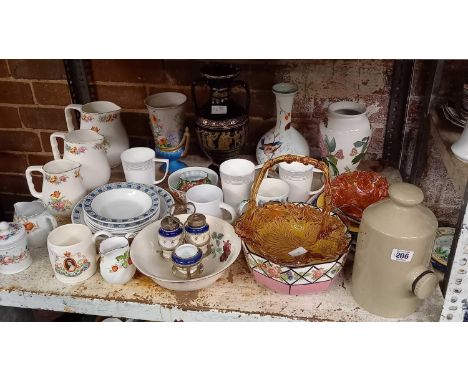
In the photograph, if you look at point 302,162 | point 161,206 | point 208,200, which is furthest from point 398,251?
point 161,206

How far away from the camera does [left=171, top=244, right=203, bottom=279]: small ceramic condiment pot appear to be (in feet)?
3.39

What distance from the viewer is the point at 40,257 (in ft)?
3.79

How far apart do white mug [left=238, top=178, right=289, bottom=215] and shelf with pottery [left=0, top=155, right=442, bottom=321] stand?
16 centimetres

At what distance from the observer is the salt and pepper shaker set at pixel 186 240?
1.05m

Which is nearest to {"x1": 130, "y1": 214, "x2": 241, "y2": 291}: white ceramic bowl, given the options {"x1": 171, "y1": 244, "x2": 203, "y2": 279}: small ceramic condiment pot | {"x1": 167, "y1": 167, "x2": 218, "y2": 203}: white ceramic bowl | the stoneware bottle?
{"x1": 171, "y1": 244, "x2": 203, "y2": 279}: small ceramic condiment pot

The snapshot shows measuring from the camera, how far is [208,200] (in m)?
1.22

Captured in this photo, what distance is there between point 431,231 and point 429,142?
54 centimetres

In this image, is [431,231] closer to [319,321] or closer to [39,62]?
[319,321]

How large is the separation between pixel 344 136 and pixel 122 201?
1.85 ft

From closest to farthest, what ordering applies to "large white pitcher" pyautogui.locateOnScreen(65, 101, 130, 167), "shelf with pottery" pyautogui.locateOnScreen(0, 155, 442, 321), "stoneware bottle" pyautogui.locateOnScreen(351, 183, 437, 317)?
"stoneware bottle" pyautogui.locateOnScreen(351, 183, 437, 317) → "shelf with pottery" pyautogui.locateOnScreen(0, 155, 442, 321) → "large white pitcher" pyautogui.locateOnScreen(65, 101, 130, 167)

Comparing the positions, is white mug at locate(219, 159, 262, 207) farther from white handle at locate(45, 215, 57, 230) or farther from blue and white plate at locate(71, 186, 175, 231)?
white handle at locate(45, 215, 57, 230)

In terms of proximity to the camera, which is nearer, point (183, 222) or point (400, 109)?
point (183, 222)

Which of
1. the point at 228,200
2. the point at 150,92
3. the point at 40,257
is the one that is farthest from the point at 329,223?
the point at 150,92

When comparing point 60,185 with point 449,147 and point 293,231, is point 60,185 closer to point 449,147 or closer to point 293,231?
point 293,231
